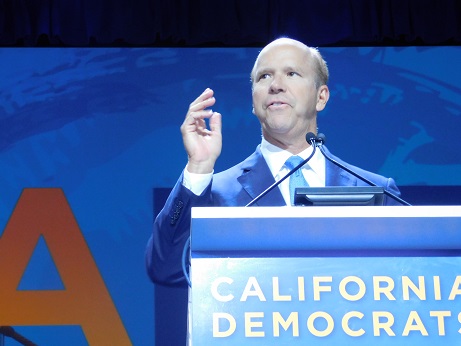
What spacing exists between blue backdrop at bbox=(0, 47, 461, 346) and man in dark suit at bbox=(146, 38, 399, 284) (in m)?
1.35

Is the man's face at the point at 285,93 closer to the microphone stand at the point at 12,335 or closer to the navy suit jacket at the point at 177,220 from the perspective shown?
the navy suit jacket at the point at 177,220

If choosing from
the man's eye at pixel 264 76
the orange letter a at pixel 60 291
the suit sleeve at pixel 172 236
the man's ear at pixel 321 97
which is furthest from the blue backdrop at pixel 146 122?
the suit sleeve at pixel 172 236

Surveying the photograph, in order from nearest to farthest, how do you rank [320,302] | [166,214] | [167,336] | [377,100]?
[320,302]
[166,214]
[167,336]
[377,100]

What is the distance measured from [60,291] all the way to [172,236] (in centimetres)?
178

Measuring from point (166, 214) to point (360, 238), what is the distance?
2.24 feet

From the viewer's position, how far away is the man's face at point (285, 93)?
6.57 feet

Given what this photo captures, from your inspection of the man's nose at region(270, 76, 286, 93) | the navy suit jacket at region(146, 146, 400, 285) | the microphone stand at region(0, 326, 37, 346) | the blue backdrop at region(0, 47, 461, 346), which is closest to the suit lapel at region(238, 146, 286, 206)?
the navy suit jacket at region(146, 146, 400, 285)

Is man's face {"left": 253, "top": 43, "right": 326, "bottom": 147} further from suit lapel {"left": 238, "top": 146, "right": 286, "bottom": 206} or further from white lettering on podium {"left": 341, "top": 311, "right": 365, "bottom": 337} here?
white lettering on podium {"left": 341, "top": 311, "right": 365, "bottom": 337}

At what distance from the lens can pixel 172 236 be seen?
5.45ft

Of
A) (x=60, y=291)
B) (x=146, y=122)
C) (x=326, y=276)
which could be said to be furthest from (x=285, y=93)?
→ (x=60, y=291)

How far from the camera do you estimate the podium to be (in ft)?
3.32
